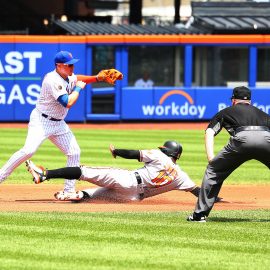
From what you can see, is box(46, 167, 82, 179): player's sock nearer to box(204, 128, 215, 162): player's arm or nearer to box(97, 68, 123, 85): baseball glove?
box(97, 68, 123, 85): baseball glove

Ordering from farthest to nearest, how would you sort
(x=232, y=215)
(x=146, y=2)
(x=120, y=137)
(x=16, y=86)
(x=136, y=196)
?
(x=146, y=2)
(x=16, y=86)
(x=120, y=137)
(x=136, y=196)
(x=232, y=215)

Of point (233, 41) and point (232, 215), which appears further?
point (233, 41)

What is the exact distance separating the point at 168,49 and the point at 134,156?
17445 millimetres

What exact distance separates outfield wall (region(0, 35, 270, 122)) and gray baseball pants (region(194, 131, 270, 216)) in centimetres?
1755

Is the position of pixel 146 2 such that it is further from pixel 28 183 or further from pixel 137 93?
pixel 28 183

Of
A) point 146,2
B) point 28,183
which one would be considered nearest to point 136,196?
point 28,183

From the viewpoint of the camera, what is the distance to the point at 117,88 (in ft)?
93.4

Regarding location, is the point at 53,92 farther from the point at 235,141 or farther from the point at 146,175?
the point at 235,141

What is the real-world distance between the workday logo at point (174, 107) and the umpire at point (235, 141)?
58.7 ft

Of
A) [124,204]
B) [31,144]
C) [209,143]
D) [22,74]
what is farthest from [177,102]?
[209,143]

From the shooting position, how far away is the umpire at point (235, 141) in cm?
1041

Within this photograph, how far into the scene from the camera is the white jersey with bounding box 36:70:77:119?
470 inches

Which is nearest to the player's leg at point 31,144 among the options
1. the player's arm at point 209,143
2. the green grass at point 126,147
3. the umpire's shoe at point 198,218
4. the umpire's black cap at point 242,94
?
the umpire's shoe at point 198,218

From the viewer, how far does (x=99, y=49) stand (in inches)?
1127
